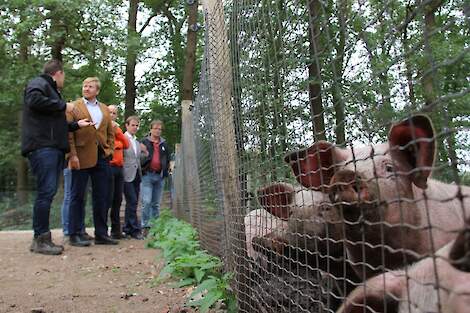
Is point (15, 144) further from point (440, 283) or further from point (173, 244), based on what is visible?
point (440, 283)

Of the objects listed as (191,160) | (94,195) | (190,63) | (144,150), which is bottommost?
(94,195)

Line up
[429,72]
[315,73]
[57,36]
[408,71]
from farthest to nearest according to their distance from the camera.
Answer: [57,36], [315,73], [408,71], [429,72]

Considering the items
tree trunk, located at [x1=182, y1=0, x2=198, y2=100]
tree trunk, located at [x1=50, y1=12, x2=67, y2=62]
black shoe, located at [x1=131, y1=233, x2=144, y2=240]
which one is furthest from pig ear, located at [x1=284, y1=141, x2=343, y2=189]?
tree trunk, located at [x1=50, y1=12, x2=67, y2=62]

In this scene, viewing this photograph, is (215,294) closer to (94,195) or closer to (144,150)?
(94,195)

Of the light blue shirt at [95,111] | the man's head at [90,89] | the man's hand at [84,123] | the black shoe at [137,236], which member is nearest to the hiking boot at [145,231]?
the black shoe at [137,236]

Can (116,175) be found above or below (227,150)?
above

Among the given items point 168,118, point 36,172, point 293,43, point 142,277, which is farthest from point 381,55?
point 168,118

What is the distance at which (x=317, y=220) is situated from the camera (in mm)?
2840

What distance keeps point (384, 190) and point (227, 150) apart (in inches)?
61.7

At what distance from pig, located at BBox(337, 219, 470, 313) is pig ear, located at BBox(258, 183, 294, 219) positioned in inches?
43.3

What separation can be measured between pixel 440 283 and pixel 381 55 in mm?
742

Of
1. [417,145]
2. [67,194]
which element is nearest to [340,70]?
[417,145]

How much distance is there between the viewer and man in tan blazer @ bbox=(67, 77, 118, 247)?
23.0ft

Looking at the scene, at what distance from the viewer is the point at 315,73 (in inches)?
88.6
